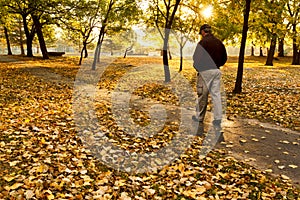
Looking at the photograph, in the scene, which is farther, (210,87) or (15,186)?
(210,87)

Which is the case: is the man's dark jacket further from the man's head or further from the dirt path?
the dirt path

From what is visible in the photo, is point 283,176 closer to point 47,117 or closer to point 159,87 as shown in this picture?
point 47,117

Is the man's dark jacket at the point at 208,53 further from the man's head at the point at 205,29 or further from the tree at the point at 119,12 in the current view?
the tree at the point at 119,12

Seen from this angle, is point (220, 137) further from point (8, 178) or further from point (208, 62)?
point (8, 178)

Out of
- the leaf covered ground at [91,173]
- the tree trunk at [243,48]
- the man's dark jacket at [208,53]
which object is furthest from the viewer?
the tree trunk at [243,48]

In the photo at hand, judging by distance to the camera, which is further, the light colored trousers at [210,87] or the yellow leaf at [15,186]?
the light colored trousers at [210,87]

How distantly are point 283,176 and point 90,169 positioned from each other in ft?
Answer: 10.9

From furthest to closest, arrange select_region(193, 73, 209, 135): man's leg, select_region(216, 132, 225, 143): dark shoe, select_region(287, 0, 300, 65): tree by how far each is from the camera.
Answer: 1. select_region(287, 0, 300, 65): tree
2. select_region(193, 73, 209, 135): man's leg
3. select_region(216, 132, 225, 143): dark shoe

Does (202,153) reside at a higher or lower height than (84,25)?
lower

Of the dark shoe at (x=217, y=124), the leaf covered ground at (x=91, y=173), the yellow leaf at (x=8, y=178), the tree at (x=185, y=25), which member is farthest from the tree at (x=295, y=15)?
the yellow leaf at (x=8, y=178)

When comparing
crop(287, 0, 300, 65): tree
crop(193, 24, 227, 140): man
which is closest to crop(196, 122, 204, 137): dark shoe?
crop(193, 24, 227, 140): man

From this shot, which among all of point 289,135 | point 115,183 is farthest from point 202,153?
point 289,135

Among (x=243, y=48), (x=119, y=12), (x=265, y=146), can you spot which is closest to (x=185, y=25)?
(x=119, y=12)

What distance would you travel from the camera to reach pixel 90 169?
4.76m
